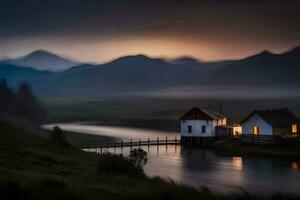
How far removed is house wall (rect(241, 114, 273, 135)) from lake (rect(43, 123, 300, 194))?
21.7 feet

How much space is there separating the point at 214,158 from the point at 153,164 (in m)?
10.7

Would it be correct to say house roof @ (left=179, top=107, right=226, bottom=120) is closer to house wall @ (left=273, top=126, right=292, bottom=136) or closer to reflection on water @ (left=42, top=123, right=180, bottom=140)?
house wall @ (left=273, top=126, right=292, bottom=136)

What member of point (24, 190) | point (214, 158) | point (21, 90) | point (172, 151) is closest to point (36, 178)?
point (24, 190)

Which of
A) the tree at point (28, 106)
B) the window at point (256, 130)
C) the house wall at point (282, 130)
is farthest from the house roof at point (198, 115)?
the tree at point (28, 106)

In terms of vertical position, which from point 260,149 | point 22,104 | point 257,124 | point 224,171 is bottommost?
point 224,171

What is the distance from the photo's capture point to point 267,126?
70000 millimetres

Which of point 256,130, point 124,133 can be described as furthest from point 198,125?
point 124,133

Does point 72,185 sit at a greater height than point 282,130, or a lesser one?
lesser

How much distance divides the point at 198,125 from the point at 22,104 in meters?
55.2

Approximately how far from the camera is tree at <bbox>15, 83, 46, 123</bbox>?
119 meters

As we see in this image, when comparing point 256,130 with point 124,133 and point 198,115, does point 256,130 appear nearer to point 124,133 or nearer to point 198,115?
point 198,115

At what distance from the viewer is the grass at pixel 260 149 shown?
201 ft

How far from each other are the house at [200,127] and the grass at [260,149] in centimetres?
566

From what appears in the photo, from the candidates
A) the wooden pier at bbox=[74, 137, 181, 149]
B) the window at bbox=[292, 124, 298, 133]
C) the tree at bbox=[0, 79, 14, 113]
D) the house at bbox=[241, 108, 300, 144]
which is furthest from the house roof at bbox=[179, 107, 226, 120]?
the tree at bbox=[0, 79, 14, 113]
